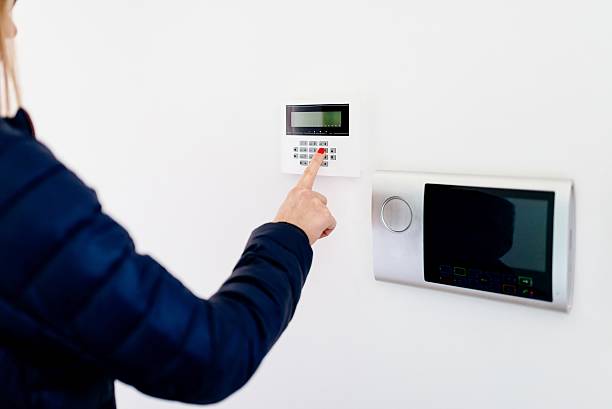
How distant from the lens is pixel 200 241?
1.06 metres

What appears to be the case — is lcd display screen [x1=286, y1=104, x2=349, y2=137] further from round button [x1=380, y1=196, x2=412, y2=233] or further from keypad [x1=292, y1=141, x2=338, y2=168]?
round button [x1=380, y1=196, x2=412, y2=233]

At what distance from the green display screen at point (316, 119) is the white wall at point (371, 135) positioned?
0.04 meters

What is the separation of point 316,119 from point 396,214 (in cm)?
18

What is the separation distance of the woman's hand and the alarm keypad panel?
0.17 feet

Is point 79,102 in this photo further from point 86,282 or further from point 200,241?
point 86,282

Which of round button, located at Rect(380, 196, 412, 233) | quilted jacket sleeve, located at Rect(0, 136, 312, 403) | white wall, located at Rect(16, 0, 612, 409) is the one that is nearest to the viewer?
quilted jacket sleeve, located at Rect(0, 136, 312, 403)

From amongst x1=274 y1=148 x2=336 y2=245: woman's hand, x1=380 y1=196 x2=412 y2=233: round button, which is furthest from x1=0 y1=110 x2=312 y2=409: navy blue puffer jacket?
x1=380 y1=196 x2=412 y2=233: round button

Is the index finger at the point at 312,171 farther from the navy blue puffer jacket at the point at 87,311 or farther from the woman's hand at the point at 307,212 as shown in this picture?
the navy blue puffer jacket at the point at 87,311

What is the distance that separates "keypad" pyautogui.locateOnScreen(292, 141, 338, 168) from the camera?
0.87m

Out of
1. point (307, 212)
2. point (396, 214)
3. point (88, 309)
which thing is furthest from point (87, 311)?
point (396, 214)

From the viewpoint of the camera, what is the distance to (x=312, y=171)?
2.77ft

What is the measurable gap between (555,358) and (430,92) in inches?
14.1

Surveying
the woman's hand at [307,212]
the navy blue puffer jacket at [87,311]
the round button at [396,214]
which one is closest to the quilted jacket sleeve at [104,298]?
the navy blue puffer jacket at [87,311]

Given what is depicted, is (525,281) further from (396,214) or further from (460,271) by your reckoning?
(396,214)
